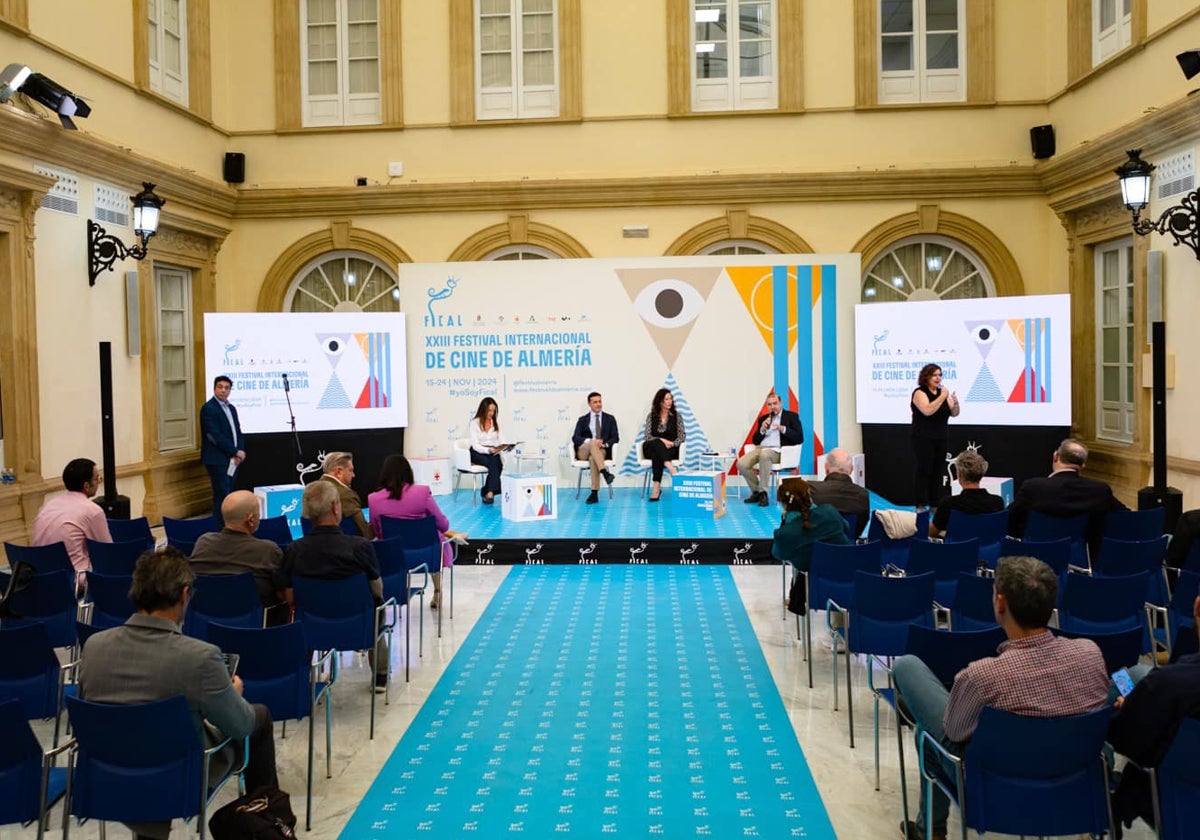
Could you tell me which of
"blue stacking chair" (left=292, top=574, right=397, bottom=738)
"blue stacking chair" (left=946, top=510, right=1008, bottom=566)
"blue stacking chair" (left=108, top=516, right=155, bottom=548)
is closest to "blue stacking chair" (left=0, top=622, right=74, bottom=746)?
"blue stacking chair" (left=292, top=574, right=397, bottom=738)

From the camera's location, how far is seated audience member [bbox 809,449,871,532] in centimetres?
633

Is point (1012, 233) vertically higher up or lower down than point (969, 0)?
lower down

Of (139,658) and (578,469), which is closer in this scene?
(139,658)

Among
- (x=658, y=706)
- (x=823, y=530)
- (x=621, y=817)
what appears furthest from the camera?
(x=823, y=530)

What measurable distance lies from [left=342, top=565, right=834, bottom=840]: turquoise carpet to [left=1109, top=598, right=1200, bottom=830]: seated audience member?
1.06 m

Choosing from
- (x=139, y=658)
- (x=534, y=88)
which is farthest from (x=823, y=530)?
(x=534, y=88)

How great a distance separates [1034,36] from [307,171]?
870 cm

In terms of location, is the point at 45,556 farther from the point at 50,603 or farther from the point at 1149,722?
the point at 1149,722

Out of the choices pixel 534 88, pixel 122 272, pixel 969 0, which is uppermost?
pixel 969 0

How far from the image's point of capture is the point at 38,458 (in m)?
8.73

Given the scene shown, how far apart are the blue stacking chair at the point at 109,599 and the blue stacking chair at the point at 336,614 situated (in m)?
0.74

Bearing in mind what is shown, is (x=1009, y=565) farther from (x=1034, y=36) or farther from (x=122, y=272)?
(x=1034, y=36)

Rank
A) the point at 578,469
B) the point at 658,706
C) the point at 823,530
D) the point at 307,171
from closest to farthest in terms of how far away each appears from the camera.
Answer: the point at 658,706 → the point at 823,530 → the point at 578,469 → the point at 307,171

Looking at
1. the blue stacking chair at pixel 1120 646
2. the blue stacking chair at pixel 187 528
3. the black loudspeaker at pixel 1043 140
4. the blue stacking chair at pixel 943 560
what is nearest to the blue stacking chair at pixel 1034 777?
the blue stacking chair at pixel 1120 646
